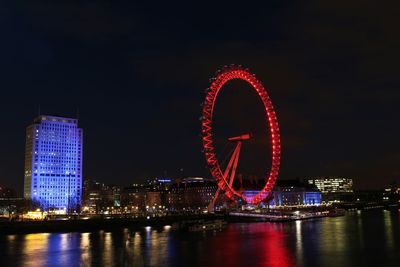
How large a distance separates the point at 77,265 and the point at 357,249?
980 inches

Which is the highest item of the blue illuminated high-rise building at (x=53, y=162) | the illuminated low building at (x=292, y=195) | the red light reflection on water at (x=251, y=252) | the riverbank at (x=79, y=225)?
the blue illuminated high-rise building at (x=53, y=162)

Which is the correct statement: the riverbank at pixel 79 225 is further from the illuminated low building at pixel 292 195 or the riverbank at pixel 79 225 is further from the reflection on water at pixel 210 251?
the illuminated low building at pixel 292 195

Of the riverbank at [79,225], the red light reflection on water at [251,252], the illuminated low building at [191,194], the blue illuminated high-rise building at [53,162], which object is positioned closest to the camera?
the red light reflection on water at [251,252]

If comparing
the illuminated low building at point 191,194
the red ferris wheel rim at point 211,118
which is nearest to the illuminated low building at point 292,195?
the illuminated low building at point 191,194

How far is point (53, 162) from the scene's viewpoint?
458ft

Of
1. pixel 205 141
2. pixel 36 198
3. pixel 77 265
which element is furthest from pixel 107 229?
pixel 36 198

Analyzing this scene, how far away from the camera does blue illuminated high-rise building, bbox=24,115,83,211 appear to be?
13650 cm

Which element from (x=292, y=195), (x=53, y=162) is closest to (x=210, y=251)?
(x=53, y=162)

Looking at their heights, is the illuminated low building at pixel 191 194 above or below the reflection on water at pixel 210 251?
above

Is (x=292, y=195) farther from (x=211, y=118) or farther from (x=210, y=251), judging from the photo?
(x=210, y=251)

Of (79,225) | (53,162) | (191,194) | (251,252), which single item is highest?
(53,162)

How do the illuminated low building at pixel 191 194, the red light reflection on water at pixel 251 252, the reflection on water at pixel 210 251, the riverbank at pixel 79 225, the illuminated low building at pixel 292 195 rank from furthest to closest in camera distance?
1. the illuminated low building at pixel 292 195
2. the illuminated low building at pixel 191 194
3. the riverbank at pixel 79 225
4. the reflection on water at pixel 210 251
5. the red light reflection on water at pixel 251 252

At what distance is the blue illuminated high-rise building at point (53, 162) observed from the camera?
136500mm

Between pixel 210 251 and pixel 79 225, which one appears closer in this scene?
pixel 210 251
